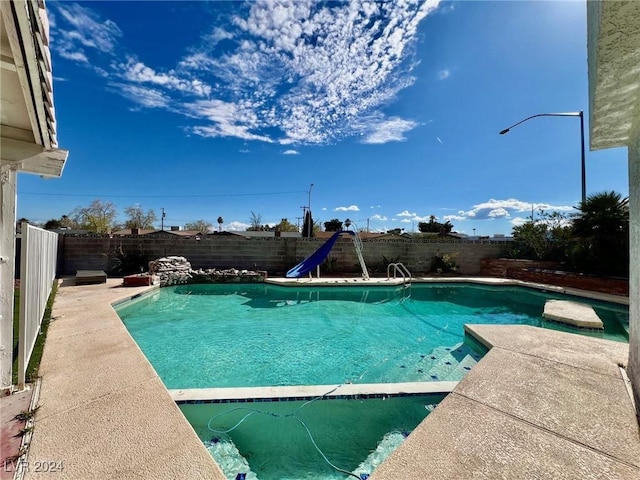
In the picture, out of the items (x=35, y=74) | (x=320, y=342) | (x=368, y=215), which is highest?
(x=368, y=215)

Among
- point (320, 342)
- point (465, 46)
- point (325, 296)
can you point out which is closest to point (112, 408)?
point (320, 342)

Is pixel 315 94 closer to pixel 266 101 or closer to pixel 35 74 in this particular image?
pixel 266 101

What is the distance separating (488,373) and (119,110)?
19.1m

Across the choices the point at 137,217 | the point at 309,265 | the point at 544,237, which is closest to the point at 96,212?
the point at 137,217

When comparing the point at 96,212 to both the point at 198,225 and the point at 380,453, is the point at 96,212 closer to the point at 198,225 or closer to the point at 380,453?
the point at 198,225

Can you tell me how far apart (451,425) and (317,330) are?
444 cm

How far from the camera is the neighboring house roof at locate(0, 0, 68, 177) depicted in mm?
1380

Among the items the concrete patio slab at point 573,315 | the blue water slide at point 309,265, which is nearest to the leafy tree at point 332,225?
the blue water slide at point 309,265

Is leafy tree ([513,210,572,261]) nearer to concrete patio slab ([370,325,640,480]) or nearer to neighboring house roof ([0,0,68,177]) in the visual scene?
concrete patio slab ([370,325,640,480])

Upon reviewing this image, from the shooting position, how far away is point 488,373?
3219 millimetres

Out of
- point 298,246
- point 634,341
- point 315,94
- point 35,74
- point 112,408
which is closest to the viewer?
point 35,74

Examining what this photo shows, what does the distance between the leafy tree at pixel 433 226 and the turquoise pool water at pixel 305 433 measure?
52212 mm

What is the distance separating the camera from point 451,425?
228 cm

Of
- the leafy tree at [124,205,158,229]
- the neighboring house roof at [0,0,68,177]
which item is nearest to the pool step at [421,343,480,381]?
the neighboring house roof at [0,0,68,177]
